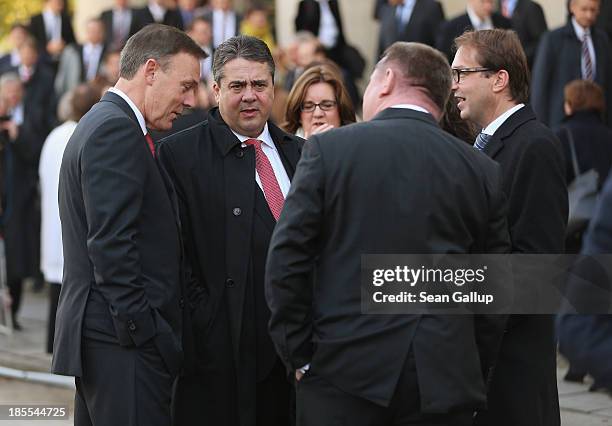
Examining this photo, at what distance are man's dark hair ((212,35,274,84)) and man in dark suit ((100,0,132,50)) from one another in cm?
984

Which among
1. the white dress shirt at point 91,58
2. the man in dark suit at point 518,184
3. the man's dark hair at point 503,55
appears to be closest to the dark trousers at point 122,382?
the man in dark suit at point 518,184

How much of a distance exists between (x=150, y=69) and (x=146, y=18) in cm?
992

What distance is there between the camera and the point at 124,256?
4.30 m

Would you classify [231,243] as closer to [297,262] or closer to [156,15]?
[297,262]

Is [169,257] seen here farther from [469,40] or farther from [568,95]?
[568,95]

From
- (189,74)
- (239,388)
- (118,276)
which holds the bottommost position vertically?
(239,388)

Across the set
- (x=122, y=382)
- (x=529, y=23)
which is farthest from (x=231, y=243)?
(x=529, y=23)

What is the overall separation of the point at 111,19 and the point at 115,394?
11142mm

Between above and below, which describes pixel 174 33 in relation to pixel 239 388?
above

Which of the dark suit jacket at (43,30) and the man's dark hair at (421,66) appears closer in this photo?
the man's dark hair at (421,66)

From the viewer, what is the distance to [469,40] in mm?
4844

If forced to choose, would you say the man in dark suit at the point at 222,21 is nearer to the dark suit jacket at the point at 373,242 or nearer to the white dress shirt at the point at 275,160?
the white dress shirt at the point at 275,160

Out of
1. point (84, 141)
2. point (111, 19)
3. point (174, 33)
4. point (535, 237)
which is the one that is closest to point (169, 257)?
point (84, 141)

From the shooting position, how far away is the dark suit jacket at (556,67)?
10.1 m
